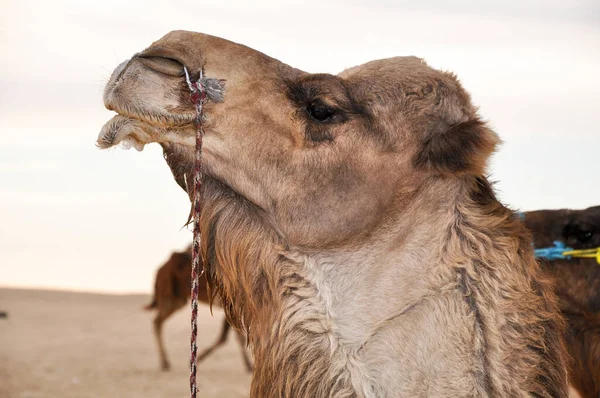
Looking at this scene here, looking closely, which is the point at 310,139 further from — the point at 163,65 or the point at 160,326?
the point at 160,326

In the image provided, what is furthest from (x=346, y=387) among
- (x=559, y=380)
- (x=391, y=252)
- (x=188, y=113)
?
(x=188, y=113)

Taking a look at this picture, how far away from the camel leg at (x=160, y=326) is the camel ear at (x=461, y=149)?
11.4 metres

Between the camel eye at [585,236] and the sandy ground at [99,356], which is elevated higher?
the camel eye at [585,236]

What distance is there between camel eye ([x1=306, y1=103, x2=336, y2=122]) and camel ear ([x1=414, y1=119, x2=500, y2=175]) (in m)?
0.33

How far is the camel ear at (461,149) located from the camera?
288cm

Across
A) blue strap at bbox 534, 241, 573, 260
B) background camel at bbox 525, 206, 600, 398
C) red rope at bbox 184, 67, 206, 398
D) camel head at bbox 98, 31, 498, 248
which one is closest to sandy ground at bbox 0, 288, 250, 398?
background camel at bbox 525, 206, 600, 398

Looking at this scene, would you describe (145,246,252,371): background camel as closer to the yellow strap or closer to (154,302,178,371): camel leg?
(154,302,178,371): camel leg

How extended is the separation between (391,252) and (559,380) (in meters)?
0.65

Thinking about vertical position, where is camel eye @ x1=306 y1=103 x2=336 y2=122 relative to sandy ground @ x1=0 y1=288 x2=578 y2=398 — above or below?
above

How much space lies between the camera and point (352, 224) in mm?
2930

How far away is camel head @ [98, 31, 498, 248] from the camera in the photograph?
291 cm

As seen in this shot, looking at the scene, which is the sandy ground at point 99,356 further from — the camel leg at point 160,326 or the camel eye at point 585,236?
the camel eye at point 585,236

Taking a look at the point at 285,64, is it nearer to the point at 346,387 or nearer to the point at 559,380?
the point at 346,387

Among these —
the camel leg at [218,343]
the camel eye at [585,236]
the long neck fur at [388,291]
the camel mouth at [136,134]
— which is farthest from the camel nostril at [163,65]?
the camel leg at [218,343]
